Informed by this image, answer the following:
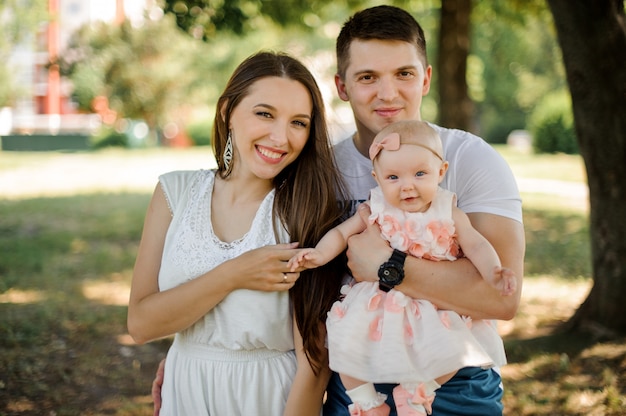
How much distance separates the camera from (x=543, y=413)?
518 cm

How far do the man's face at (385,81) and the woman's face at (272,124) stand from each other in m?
0.31

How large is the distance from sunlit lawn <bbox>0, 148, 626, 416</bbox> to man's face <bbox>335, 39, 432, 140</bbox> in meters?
3.10

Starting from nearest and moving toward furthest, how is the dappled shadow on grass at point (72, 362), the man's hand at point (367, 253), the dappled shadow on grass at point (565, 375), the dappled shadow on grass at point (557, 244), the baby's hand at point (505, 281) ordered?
the baby's hand at point (505, 281) → the man's hand at point (367, 253) → the dappled shadow on grass at point (565, 375) → the dappled shadow on grass at point (72, 362) → the dappled shadow on grass at point (557, 244)

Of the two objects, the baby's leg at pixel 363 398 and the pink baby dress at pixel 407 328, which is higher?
the pink baby dress at pixel 407 328

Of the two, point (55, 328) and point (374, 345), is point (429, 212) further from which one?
point (55, 328)

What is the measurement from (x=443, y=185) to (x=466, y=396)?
2.67ft

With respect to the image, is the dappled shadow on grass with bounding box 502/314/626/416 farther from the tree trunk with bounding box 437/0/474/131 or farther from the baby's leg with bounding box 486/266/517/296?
the tree trunk with bounding box 437/0/474/131

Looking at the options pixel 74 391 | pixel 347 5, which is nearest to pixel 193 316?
pixel 74 391

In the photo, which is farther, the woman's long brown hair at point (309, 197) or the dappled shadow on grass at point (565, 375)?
the dappled shadow on grass at point (565, 375)

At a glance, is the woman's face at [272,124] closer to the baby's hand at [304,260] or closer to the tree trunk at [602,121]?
the baby's hand at [304,260]

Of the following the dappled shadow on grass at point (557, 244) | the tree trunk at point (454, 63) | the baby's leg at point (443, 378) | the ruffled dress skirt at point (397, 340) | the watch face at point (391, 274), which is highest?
the tree trunk at point (454, 63)

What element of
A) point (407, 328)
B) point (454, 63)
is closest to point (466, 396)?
point (407, 328)

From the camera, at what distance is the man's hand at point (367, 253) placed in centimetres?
266

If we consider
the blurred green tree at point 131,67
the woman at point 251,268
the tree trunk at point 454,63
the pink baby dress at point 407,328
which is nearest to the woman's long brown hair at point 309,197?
the woman at point 251,268
